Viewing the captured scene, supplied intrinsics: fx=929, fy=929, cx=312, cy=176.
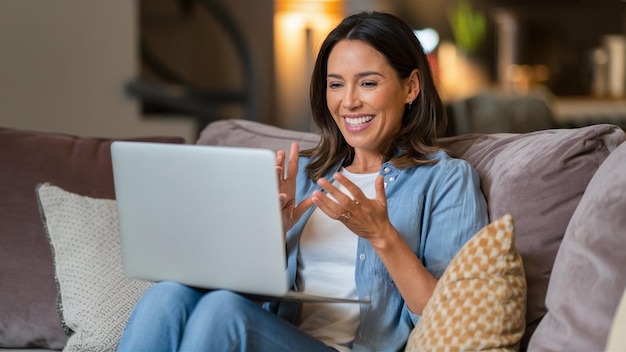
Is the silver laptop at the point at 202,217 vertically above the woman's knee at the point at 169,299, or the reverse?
the silver laptop at the point at 202,217

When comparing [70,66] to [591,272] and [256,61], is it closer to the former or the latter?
[256,61]

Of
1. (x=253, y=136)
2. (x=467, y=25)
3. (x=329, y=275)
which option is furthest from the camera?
(x=467, y=25)

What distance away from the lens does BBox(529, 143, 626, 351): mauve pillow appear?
63.8 inches

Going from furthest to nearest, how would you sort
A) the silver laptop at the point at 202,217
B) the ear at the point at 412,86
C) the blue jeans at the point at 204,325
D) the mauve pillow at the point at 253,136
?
the mauve pillow at the point at 253,136, the ear at the point at 412,86, the blue jeans at the point at 204,325, the silver laptop at the point at 202,217

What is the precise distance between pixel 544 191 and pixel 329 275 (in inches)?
20.0

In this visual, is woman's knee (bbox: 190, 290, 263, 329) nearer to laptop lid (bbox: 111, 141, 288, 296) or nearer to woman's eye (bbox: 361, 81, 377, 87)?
laptop lid (bbox: 111, 141, 288, 296)

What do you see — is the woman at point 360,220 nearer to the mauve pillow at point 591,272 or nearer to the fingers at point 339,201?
the fingers at point 339,201

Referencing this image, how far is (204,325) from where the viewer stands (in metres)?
1.71

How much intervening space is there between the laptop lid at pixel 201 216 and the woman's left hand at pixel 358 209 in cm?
18

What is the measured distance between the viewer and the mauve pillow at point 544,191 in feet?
6.25

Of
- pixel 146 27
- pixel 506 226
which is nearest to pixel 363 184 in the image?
pixel 506 226

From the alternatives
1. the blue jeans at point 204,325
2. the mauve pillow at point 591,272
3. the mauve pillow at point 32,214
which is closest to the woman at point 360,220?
the blue jeans at point 204,325

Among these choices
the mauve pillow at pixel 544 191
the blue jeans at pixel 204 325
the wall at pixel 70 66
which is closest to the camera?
the blue jeans at pixel 204 325

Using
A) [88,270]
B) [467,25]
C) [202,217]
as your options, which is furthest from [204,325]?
[467,25]
